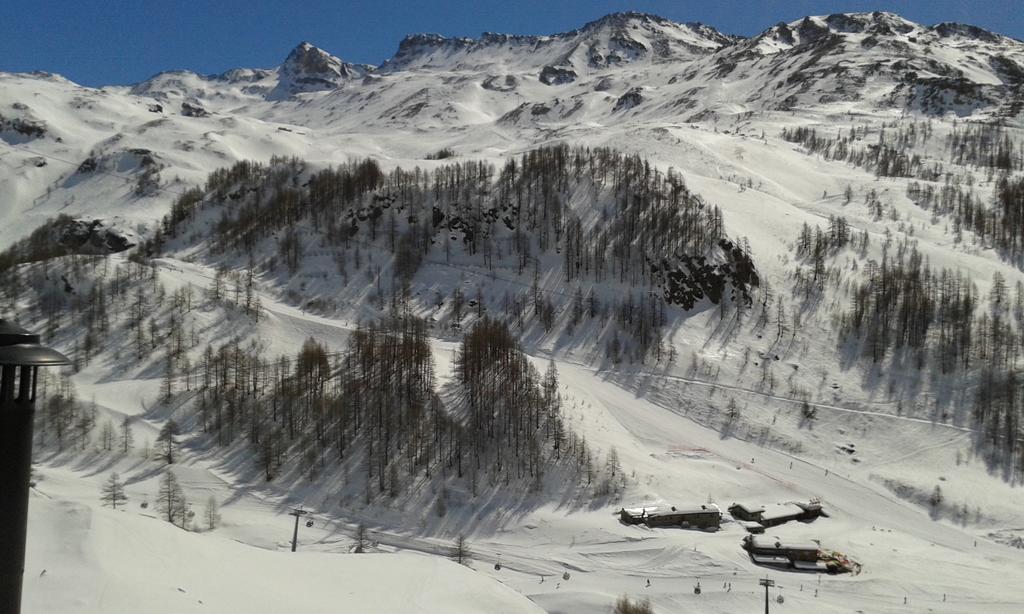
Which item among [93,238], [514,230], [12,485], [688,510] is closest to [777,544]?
[688,510]

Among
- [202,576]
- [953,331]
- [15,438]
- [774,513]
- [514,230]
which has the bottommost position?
[774,513]

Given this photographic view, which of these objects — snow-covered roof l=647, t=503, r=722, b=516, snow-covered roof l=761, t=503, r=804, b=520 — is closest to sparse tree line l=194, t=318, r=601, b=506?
snow-covered roof l=647, t=503, r=722, b=516

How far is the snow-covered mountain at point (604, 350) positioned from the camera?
44312 millimetres

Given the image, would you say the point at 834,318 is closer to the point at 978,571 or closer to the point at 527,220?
the point at 978,571

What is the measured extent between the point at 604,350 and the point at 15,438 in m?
65.8

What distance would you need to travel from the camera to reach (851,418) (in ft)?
197

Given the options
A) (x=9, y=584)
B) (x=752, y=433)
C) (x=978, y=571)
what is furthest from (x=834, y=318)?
(x=9, y=584)

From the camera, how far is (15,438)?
666cm

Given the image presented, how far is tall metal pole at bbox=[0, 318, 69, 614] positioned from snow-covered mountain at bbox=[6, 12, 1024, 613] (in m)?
7.77

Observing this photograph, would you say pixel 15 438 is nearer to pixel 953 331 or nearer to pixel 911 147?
pixel 953 331

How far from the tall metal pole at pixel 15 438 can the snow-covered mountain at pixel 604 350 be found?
777 centimetres

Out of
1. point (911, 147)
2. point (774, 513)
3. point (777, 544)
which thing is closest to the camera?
point (777, 544)

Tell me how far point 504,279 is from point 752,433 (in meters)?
35.2

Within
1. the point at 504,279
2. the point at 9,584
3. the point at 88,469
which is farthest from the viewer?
the point at 504,279
